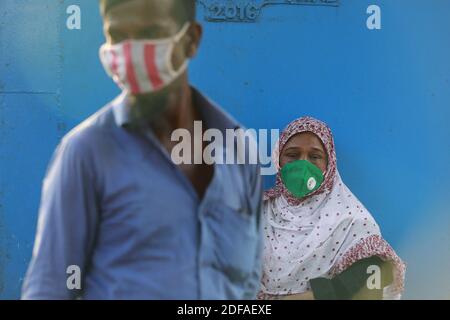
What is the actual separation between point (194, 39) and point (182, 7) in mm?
109

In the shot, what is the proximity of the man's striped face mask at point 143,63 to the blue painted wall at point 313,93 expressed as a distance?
222 mm

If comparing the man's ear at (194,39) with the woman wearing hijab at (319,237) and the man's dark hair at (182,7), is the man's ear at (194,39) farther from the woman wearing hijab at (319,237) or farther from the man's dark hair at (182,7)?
the woman wearing hijab at (319,237)

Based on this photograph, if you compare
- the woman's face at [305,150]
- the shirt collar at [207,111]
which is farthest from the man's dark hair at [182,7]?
the woman's face at [305,150]

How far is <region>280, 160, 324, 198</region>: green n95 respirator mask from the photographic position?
274 cm

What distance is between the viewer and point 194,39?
8.25 ft

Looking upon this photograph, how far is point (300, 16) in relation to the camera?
2.71 m

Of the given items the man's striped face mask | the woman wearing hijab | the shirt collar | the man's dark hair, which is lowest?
the woman wearing hijab

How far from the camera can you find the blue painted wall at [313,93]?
2.64m

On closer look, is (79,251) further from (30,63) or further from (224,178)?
(30,63)

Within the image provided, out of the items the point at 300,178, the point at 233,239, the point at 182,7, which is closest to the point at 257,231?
the point at 233,239

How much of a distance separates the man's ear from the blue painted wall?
7 cm

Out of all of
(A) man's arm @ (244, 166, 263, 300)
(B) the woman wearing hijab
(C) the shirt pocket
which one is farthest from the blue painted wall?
(C) the shirt pocket

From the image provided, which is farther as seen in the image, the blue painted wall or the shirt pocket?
the blue painted wall

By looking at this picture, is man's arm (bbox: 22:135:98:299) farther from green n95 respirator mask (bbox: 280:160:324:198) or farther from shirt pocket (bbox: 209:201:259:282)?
green n95 respirator mask (bbox: 280:160:324:198)
